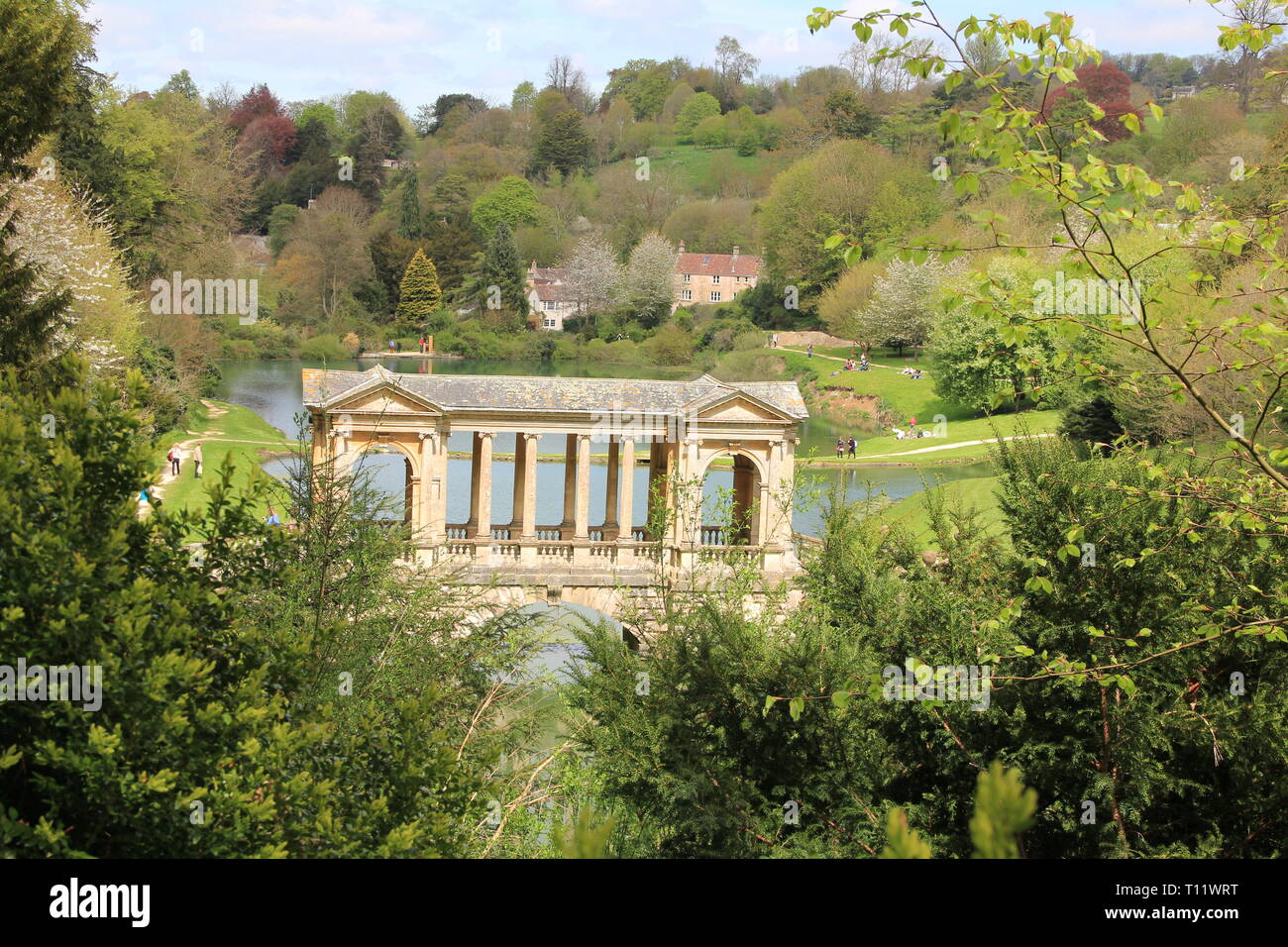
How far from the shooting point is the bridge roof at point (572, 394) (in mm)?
29297

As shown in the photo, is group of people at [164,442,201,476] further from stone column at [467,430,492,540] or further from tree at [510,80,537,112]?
tree at [510,80,537,112]

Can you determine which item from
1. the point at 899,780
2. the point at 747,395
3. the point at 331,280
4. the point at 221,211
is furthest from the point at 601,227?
the point at 899,780

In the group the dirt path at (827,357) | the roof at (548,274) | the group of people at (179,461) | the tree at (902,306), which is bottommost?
the group of people at (179,461)

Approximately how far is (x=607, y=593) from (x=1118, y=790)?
19.2m

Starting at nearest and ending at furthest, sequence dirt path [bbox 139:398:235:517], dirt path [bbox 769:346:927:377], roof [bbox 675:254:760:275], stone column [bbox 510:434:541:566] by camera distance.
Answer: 1. stone column [bbox 510:434:541:566]
2. dirt path [bbox 139:398:235:517]
3. dirt path [bbox 769:346:927:377]
4. roof [bbox 675:254:760:275]

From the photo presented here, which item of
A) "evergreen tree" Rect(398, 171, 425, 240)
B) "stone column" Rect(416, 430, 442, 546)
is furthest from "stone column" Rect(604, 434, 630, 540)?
"evergreen tree" Rect(398, 171, 425, 240)

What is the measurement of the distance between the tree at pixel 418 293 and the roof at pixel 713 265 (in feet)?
72.4

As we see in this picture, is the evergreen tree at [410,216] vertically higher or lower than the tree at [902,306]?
higher

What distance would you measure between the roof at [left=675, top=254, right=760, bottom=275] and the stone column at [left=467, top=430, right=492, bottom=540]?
→ 85.0 m

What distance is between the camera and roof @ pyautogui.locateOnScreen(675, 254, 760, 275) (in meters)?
114

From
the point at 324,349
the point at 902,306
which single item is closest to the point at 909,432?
the point at 902,306

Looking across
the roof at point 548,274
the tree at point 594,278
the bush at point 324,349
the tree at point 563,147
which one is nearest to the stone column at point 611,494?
the bush at point 324,349

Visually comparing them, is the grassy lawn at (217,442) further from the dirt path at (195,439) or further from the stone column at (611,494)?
the stone column at (611,494)

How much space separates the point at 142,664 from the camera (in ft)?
27.4
